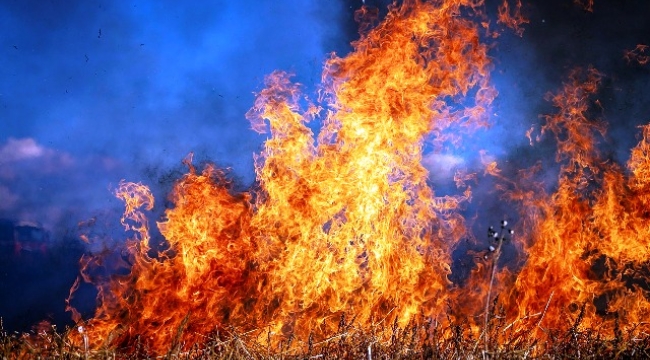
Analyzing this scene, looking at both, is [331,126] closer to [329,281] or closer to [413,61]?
[413,61]

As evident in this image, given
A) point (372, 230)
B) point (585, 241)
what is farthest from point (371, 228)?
point (585, 241)

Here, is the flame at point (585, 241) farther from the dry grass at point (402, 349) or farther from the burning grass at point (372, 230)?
the dry grass at point (402, 349)

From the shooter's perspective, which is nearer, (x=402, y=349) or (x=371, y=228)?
(x=402, y=349)

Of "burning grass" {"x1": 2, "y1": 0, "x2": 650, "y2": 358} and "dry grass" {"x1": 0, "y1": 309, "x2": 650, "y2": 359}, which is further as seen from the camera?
"burning grass" {"x1": 2, "y1": 0, "x2": 650, "y2": 358}

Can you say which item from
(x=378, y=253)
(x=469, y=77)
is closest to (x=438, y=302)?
(x=378, y=253)

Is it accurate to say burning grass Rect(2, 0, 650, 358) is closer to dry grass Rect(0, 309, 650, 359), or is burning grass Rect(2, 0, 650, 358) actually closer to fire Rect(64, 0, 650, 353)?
fire Rect(64, 0, 650, 353)

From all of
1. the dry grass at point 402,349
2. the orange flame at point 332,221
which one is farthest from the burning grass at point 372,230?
the dry grass at point 402,349

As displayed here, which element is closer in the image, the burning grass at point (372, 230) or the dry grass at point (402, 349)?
the dry grass at point (402, 349)

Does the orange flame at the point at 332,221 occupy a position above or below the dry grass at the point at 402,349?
above

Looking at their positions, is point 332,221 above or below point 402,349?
above

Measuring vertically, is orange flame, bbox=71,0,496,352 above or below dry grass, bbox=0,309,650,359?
above

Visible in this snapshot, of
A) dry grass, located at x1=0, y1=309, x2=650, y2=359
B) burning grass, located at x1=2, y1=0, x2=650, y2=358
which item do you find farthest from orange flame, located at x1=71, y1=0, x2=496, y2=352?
dry grass, located at x1=0, y1=309, x2=650, y2=359

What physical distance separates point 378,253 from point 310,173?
2.02 metres

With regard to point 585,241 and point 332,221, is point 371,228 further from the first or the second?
point 585,241
